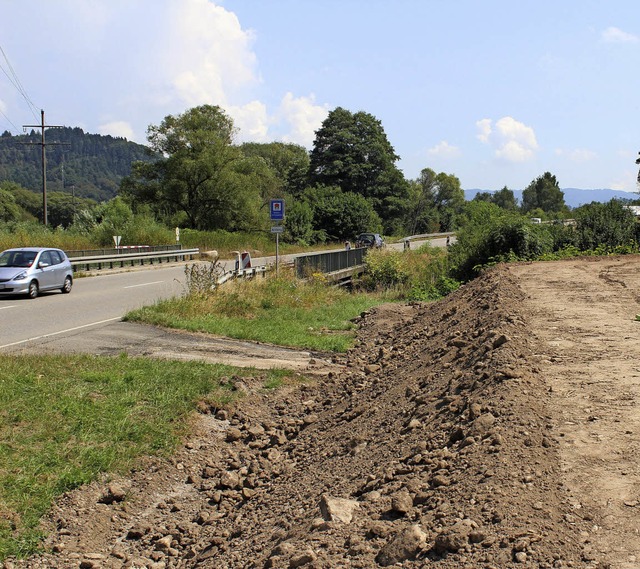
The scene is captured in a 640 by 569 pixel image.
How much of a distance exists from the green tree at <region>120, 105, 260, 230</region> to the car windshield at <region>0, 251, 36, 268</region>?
3959cm

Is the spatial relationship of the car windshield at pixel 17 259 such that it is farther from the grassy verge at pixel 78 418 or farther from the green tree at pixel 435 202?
the green tree at pixel 435 202

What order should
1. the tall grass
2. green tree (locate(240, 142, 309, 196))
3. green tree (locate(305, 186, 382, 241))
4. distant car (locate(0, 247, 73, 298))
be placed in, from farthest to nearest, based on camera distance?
1. green tree (locate(240, 142, 309, 196))
2. green tree (locate(305, 186, 382, 241))
3. the tall grass
4. distant car (locate(0, 247, 73, 298))

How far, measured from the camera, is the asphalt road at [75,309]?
44.3ft

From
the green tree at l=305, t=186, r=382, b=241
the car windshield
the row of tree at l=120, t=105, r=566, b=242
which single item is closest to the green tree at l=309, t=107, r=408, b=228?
the row of tree at l=120, t=105, r=566, b=242

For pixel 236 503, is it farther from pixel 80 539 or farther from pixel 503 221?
pixel 503 221

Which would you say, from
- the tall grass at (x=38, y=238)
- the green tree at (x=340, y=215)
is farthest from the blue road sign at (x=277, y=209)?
the green tree at (x=340, y=215)

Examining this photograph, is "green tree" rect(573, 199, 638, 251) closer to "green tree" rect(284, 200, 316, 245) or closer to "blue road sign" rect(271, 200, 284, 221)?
"blue road sign" rect(271, 200, 284, 221)

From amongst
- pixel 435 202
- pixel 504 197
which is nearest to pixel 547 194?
pixel 504 197

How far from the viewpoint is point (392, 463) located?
5.79 metres

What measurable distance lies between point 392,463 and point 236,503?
1.79m

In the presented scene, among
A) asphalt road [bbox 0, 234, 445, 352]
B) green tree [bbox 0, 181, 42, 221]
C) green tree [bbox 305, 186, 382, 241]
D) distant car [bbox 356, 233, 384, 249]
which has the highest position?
green tree [bbox 0, 181, 42, 221]

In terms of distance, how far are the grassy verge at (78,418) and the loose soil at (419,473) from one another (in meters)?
0.22

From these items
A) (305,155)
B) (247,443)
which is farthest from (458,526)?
(305,155)

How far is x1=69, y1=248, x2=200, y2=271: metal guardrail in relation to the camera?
32.0 m
